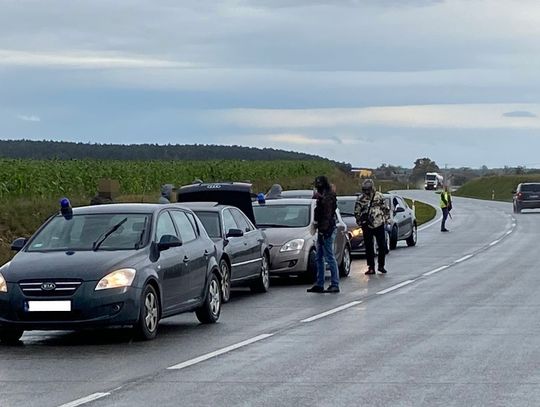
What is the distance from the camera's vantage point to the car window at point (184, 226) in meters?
16.2

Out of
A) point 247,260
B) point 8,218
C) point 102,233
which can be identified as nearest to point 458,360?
point 102,233

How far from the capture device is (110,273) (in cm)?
1402

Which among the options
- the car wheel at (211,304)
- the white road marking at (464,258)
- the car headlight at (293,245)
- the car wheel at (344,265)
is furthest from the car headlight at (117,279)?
the white road marking at (464,258)

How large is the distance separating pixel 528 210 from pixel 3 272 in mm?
60067

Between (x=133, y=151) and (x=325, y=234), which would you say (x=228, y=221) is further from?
(x=133, y=151)

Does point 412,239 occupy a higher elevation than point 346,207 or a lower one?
lower

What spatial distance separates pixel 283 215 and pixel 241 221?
319 centimetres

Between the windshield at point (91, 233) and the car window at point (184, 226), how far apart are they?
0.74 metres

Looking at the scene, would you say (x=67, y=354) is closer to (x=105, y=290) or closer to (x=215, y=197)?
(x=105, y=290)

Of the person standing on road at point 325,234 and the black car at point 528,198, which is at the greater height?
the person standing on road at point 325,234

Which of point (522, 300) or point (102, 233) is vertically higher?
point (102, 233)

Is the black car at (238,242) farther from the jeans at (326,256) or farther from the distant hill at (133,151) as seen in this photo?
the distant hill at (133,151)

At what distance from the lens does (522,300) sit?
1911 cm

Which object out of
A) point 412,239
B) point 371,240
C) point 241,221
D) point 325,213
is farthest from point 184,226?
point 412,239
